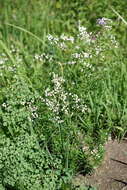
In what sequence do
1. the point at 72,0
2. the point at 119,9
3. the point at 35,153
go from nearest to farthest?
the point at 35,153 < the point at 119,9 < the point at 72,0

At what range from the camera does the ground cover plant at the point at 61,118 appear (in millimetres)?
2873

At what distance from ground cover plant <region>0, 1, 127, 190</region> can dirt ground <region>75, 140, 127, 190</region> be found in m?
0.08

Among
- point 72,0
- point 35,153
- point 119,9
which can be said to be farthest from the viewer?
point 72,0

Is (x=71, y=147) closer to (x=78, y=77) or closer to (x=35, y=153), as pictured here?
(x=35, y=153)

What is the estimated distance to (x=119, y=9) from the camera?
187 inches

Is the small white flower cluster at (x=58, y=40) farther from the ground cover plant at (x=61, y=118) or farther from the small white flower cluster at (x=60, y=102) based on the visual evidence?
the small white flower cluster at (x=60, y=102)

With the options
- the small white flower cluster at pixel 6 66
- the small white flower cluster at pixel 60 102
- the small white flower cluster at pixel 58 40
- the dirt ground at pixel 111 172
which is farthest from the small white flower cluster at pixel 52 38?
the dirt ground at pixel 111 172

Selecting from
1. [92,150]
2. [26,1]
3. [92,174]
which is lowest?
[92,174]

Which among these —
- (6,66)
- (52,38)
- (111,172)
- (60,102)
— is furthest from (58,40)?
(111,172)

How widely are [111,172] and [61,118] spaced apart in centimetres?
54

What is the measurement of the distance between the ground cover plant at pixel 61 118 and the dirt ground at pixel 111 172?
8 centimetres

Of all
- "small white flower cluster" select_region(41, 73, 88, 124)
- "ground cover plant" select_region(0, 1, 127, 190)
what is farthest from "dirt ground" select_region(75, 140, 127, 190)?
"small white flower cluster" select_region(41, 73, 88, 124)

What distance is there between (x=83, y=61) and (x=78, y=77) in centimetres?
14

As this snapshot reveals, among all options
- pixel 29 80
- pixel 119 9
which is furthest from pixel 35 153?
pixel 119 9
